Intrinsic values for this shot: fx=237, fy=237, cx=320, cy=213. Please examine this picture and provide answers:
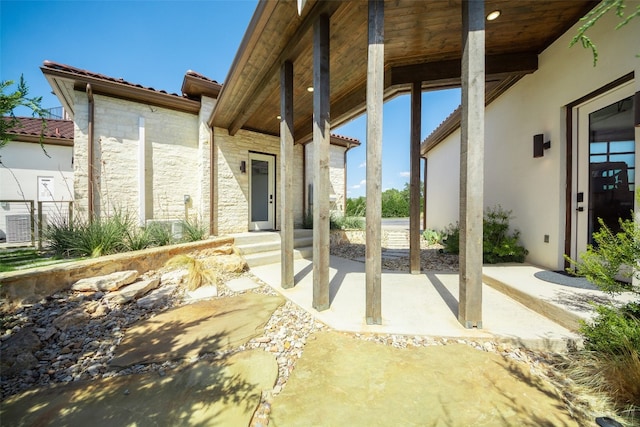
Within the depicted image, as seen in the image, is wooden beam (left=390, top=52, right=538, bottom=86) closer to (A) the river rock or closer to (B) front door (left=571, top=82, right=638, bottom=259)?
(B) front door (left=571, top=82, right=638, bottom=259)

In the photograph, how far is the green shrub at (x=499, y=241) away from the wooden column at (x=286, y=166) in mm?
3355

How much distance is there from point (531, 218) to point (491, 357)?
3.13 m

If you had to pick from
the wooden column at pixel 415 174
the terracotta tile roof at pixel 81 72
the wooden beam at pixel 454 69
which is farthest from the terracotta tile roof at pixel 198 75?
the wooden column at pixel 415 174

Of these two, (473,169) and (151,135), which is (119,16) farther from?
(473,169)

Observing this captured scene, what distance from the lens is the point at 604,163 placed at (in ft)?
9.86

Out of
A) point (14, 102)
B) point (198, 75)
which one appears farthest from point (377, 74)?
point (198, 75)

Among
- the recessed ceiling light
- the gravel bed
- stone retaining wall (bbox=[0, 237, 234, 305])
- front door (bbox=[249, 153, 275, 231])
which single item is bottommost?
the gravel bed

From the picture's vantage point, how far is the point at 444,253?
5.57 meters

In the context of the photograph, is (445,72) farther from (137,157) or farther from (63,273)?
(137,157)

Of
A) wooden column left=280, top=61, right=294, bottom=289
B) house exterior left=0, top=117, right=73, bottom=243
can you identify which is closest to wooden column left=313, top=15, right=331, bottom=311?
wooden column left=280, top=61, right=294, bottom=289

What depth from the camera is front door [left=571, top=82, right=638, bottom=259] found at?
9.06 feet

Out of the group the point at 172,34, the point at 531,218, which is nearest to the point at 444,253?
the point at 531,218

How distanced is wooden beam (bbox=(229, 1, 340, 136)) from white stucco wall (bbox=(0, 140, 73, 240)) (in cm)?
671

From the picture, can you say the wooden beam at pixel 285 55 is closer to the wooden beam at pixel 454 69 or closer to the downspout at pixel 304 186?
the wooden beam at pixel 454 69
